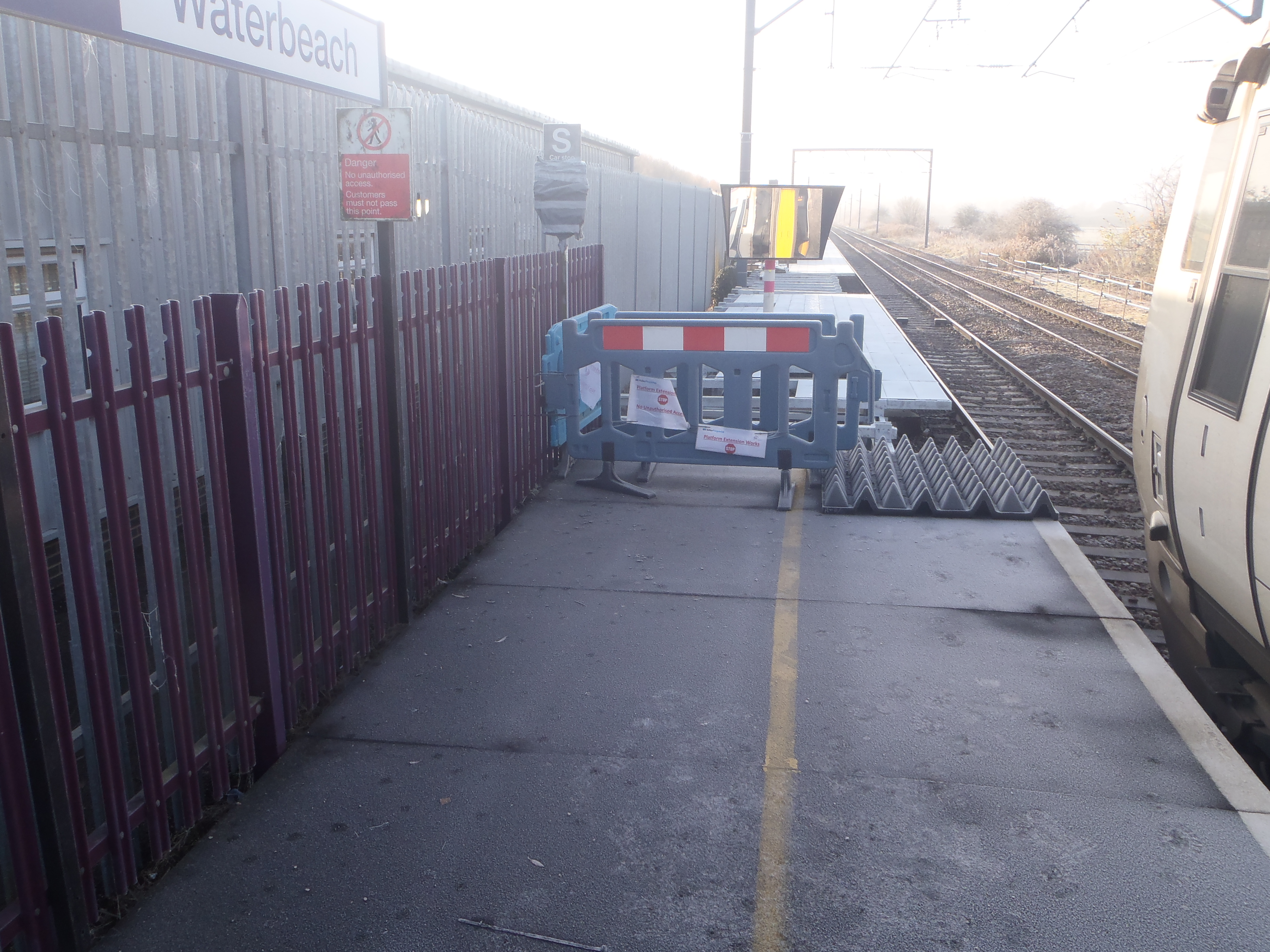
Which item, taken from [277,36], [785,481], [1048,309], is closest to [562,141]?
[785,481]

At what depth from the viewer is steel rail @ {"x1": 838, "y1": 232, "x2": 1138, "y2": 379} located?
1662cm

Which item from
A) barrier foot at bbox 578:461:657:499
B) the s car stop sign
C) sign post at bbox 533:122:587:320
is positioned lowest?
barrier foot at bbox 578:461:657:499

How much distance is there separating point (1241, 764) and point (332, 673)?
3.50 metres

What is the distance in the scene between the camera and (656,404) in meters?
7.48

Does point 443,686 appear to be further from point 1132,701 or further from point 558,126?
point 558,126

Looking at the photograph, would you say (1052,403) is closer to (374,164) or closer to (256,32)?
(374,164)

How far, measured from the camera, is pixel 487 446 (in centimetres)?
647

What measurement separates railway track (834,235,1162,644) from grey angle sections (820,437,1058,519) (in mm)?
789

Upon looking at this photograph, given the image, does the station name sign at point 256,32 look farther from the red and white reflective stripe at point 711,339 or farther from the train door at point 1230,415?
the train door at point 1230,415

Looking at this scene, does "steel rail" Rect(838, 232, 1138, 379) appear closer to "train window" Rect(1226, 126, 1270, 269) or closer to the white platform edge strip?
the white platform edge strip

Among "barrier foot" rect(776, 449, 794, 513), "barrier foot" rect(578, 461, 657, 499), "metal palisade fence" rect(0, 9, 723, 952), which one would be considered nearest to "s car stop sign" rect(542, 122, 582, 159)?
"metal palisade fence" rect(0, 9, 723, 952)

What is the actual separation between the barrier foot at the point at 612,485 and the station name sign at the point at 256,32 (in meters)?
3.52

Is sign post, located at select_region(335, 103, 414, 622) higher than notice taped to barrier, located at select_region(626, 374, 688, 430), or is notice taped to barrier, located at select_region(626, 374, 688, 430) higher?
sign post, located at select_region(335, 103, 414, 622)

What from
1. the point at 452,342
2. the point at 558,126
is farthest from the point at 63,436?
the point at 558,126
